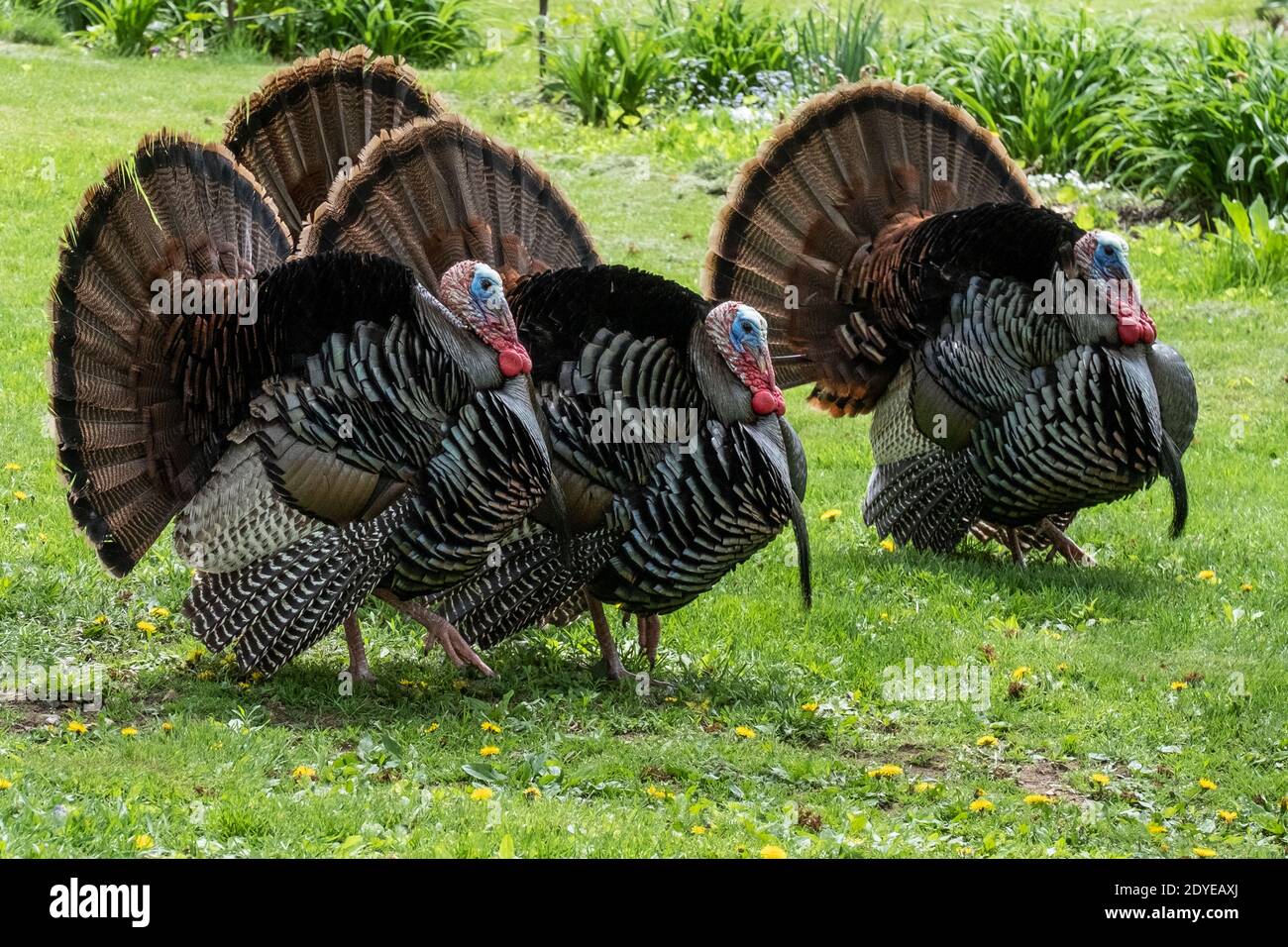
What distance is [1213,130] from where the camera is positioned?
1283 centimetres

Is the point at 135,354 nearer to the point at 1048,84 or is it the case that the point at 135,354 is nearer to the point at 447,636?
the point at 447,636

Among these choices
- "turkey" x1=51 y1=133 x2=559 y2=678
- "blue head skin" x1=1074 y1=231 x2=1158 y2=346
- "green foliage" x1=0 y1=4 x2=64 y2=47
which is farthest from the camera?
"green foliage" x1=0 y1=4 x2=64 y2=47

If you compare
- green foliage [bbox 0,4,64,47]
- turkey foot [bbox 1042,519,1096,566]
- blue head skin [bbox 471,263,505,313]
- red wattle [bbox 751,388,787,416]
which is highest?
blue head skin [bbox 471,263,505,313]

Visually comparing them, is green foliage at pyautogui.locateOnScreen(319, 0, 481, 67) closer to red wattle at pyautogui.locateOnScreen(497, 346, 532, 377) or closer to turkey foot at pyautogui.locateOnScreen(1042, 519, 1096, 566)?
turkey foot at pyautogui.locateOnScreen(1042, 519, 1096, 566)

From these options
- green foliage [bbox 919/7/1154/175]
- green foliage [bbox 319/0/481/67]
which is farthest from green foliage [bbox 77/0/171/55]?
green foliage [bbox 919/7/1154/175]

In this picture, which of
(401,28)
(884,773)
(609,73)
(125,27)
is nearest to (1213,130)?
(609,73)

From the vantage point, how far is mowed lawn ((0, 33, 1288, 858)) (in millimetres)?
4785

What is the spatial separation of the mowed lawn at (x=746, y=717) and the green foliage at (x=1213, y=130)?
13.7 ft

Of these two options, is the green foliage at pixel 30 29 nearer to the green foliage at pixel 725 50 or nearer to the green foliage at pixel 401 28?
the green foliage at pixel 401 28

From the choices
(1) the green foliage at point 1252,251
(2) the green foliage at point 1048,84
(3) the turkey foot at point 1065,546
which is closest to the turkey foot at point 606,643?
(3) the turkey foot at point 1065,546

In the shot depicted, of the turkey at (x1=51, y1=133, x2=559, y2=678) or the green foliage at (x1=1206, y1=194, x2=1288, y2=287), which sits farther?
the green foliage at (x1=1206, y1=194, x2=1288, y2=287)

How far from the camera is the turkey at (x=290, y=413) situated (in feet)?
19.0

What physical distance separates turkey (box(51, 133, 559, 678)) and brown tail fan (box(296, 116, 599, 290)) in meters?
0.55

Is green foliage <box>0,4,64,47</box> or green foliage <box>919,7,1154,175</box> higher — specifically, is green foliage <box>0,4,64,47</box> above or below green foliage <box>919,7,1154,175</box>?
below
